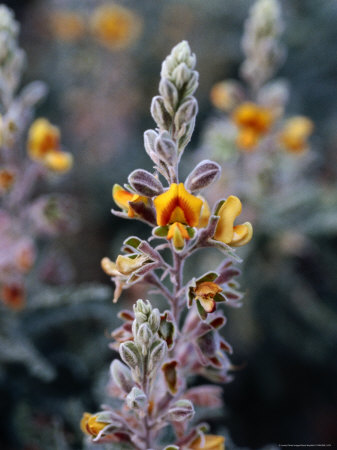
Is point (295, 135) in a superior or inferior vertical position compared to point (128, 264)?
superior

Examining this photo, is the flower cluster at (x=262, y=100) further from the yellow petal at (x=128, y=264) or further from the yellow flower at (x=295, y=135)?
the yellow petal at (x=128, y=264)

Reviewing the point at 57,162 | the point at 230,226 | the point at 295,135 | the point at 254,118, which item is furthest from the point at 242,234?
the point at 295,135

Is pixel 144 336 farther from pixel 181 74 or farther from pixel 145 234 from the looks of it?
pixel 145 234

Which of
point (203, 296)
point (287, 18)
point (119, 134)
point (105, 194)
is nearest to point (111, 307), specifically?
point (203, 296)

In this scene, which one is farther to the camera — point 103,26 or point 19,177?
point 103,26

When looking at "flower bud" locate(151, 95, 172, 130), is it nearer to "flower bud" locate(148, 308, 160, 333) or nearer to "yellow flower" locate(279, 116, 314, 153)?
"flower bud" locate(148, 308, 160, 333)

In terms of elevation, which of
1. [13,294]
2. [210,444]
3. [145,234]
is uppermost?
[145,234]
